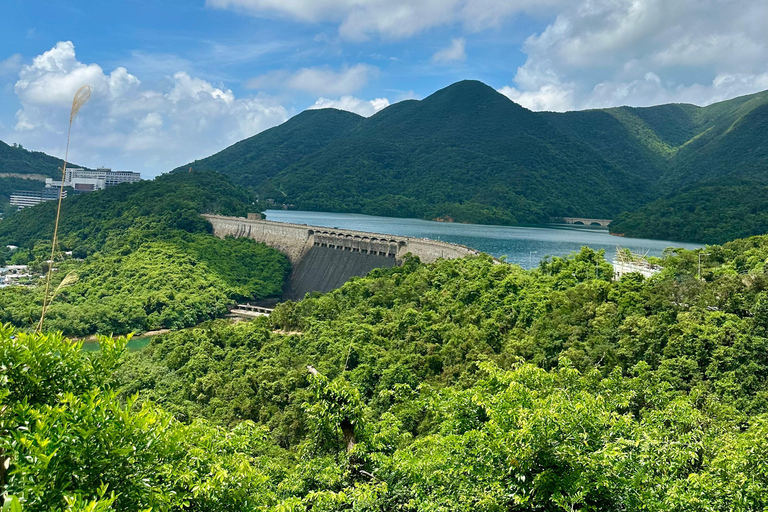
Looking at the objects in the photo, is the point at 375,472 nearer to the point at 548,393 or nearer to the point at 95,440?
the point at 548,393

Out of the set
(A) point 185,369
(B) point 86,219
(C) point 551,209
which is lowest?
(A) point 185,369

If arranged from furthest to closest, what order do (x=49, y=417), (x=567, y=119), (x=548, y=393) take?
(x=567, y=119)
(x=548, y=393)
(x=49, y=417)

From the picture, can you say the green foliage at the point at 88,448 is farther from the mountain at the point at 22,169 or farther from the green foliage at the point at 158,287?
the mountain at the point at 22,169

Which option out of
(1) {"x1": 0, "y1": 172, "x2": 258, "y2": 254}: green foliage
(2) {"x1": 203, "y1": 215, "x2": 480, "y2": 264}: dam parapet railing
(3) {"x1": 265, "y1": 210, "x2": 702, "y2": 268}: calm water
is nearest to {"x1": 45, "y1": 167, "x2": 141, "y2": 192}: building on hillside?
(1) {"x1": 0, "y1": 172, "x2": 258, "y2": 254}: green foliage

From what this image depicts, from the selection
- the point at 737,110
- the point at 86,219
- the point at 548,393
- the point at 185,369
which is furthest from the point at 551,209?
the point at 548,393

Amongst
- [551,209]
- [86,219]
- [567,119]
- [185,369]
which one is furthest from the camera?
[567,119]

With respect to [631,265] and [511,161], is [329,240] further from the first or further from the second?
[511,161]
